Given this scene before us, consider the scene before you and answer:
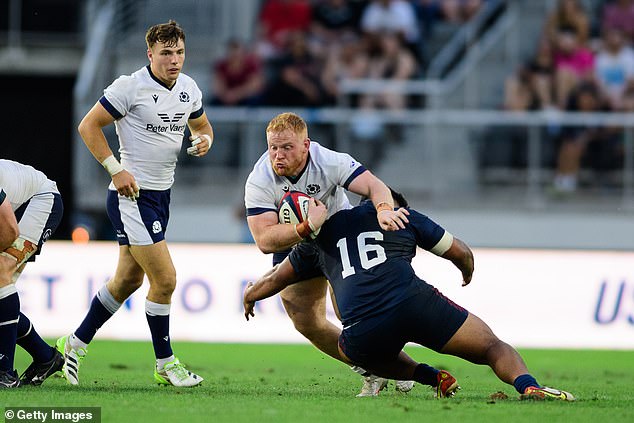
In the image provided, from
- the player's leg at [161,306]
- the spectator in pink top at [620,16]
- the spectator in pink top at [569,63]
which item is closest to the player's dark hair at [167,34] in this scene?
the player's leg at [161,306]

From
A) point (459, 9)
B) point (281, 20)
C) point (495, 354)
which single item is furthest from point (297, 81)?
point (495, 354)

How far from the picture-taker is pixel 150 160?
8680mm

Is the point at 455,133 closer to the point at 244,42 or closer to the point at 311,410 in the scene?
the point at 244,42

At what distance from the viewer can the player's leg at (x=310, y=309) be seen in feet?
27.4

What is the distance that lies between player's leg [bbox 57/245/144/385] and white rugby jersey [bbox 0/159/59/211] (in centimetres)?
74

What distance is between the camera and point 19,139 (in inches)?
829

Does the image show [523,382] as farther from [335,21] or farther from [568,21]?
[335,21]

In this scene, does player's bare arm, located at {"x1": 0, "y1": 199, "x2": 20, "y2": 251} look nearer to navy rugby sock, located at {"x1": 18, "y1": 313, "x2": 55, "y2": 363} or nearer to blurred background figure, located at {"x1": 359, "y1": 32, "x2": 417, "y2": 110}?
navy rugby sock, located at {"x1": 18, "y1": 313, "x2": 55, "y2": 363}

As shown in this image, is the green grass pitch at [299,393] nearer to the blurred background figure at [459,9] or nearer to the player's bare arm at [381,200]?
the player's bare arm at [381,200]

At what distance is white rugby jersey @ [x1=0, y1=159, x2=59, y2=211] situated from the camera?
8375mm

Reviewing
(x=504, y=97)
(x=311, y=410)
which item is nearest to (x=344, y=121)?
(x=504, y=97)

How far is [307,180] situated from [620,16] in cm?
1207

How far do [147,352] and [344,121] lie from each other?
4.89 meters

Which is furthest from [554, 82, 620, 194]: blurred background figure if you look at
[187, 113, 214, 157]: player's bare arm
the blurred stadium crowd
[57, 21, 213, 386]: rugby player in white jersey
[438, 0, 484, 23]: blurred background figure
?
[57, 21, 213, 386]: rugby player in white jersey
